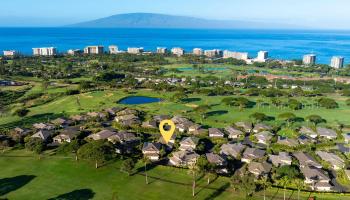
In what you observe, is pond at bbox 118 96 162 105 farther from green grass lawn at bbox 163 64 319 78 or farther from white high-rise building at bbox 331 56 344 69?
white high-rise building at bbox 331 56 344 69

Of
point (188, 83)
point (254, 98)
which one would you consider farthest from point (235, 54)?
point (254, 98)

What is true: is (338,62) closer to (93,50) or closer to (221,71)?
(221,71)

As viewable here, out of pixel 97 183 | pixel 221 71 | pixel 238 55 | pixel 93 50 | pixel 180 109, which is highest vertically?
pixel 93 50

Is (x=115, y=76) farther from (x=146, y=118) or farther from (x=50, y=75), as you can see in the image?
(x=146, y=118)

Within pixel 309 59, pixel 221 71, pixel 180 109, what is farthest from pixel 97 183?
pixel 309 59

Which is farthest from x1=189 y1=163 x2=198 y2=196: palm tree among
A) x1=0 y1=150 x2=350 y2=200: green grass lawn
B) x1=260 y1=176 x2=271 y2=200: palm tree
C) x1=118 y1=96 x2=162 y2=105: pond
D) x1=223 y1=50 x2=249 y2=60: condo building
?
x1=223 y1=50 x2=249 y2=60: condo building

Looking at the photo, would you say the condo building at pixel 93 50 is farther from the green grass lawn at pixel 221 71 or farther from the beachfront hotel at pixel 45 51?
the green grass lawn at pixel 221 71

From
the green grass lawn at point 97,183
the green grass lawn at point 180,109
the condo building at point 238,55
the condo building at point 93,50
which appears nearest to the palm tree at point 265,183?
the green grass lawn at point 97,183

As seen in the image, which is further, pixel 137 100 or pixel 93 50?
pixel 93 50

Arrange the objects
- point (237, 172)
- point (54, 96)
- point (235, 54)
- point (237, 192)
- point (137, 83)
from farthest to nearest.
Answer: point (235, 54), point (137, 83), point (54, 96), point (237, 172), point (237, 192)
